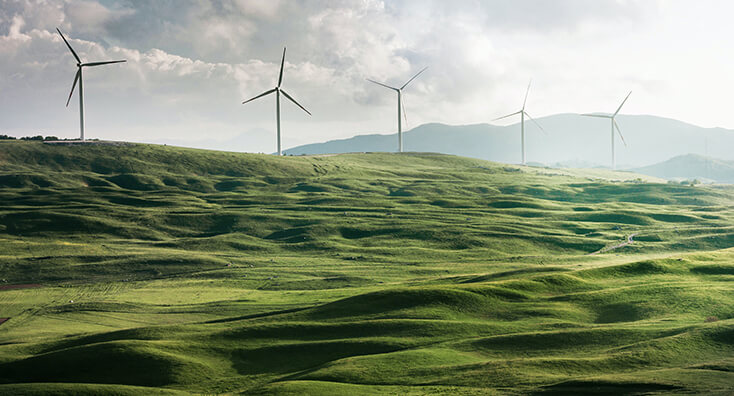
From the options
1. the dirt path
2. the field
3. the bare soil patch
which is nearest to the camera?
the field

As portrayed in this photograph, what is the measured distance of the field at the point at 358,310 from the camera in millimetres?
48844

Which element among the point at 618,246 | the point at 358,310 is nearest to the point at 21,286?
the point at 358,310

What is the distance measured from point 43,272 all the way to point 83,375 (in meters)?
79.7

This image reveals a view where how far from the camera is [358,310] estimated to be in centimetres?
7194

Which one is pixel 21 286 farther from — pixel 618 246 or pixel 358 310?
pixel 618 246

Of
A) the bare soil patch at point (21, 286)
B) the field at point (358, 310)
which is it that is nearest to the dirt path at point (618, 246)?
the field at point (358, 310)

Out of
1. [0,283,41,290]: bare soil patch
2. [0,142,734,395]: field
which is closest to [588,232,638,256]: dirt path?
[0,142,734,395]: field

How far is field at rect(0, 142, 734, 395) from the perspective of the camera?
160 feet

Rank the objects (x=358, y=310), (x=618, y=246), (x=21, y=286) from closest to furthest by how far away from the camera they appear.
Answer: (x=358, y=310)
(x=21, y=286)
(x=618, y=246)

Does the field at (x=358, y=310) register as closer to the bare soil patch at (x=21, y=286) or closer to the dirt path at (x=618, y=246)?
the bare soil patch at (x=21, y=286)

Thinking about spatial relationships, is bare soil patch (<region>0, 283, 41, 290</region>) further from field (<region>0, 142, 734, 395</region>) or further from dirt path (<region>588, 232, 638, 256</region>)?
dirt path (<region>588, 232, 638, 256</region>)

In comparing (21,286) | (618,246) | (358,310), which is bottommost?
(21,286)

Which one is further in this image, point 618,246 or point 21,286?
point 618,246

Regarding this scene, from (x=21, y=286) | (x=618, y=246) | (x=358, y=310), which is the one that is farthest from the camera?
(x=618, y=246)
